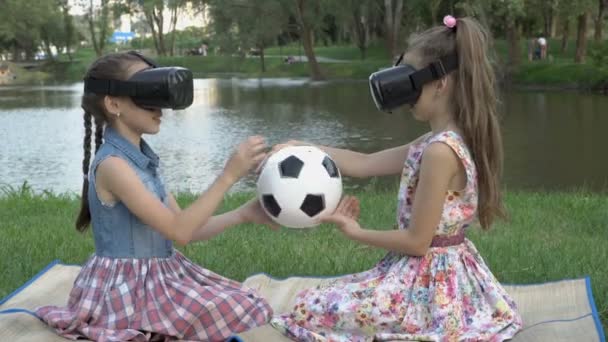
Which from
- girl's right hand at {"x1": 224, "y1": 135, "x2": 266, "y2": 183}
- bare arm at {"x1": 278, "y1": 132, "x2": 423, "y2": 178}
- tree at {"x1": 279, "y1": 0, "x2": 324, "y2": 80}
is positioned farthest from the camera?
tree at {"x1": 279, "y1": 0, "x2": 324, "y2": 80}

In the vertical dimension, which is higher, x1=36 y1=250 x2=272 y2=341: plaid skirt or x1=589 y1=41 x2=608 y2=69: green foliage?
x1=589 y1=41 x2=608 y2=69: green foliage

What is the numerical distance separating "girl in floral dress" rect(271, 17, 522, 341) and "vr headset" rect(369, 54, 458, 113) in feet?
0.12

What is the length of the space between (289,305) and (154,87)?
127 centimetres

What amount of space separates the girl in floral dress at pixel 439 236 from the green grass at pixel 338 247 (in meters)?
0.77

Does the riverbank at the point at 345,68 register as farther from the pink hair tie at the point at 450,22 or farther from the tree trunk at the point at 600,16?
the pink hair tie at the point at 450,22

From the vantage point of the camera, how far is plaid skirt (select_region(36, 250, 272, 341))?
3.22 m

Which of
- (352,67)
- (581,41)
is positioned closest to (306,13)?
(352,67)

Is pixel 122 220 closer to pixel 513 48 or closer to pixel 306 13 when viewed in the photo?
pixel 513 48

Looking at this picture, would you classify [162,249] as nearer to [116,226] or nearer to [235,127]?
[116,226]

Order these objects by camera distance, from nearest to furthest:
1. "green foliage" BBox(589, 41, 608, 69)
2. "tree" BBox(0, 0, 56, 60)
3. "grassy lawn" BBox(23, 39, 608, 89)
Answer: "green foliage" BBox(589, 41, 608, 69) → "grassy lawn" BBox(23, 39, 608, 89) → "tree" BBox(0, 0, 56, 60)

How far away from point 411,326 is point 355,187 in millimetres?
7362

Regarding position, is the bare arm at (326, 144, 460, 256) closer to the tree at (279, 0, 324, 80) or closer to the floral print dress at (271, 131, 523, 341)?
the floral print dress at (271, 131, 523, 341)

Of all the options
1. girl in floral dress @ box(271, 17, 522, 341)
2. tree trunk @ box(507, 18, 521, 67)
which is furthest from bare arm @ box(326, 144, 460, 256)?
tree trunk @ box(507, 18, 521, 67)

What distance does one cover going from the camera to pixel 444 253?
329 cm
